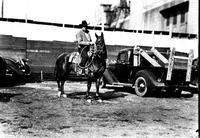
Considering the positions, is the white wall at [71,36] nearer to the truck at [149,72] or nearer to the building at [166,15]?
the building at [166,15]

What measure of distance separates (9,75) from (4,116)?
7251mm

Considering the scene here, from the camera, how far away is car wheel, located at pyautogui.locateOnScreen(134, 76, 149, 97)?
13116mm

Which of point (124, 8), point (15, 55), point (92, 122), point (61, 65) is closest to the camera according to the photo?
point (92, 122)

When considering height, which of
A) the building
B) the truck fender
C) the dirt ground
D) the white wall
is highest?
the building

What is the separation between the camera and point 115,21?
49.5m

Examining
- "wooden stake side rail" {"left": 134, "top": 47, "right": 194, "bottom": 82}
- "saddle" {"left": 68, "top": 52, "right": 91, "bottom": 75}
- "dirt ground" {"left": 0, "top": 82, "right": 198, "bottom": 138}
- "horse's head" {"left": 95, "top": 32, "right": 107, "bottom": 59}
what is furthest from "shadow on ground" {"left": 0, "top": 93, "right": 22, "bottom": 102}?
"wooden stake side rail" {"left": 134, "top": 47, "right": 194, "bottom": 82}

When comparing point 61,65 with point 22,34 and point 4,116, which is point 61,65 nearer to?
point 4,116

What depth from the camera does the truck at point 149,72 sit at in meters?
12.7

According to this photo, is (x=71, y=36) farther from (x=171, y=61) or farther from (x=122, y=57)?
(x=171, y=61)

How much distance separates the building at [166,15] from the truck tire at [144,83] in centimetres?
1414

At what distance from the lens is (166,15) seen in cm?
3725

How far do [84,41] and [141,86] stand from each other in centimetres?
350

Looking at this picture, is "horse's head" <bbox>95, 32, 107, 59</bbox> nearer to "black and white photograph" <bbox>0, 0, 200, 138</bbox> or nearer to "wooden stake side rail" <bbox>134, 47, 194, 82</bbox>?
"black and white photograph" <bbox>0, 0, 200, 138</bbox>

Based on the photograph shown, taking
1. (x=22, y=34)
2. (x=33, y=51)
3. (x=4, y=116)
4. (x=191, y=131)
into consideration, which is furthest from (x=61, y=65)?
(x=22, y=34)
